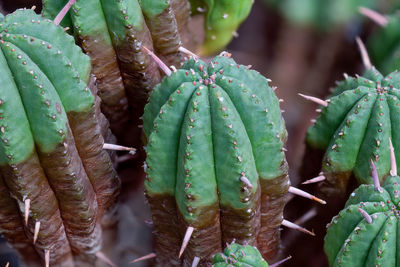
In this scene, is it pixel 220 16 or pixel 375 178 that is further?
pixel 220 16

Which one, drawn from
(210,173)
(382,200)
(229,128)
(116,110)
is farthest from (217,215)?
(116,110)

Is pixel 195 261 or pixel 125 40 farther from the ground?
pixel 125 40

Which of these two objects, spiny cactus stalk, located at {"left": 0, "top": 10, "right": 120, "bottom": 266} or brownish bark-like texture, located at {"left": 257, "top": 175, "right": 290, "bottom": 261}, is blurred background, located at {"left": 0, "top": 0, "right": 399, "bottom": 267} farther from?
spiny cactus stalk, located at {"left": 0, "top": 10, "right": 120, "bottom": 266}

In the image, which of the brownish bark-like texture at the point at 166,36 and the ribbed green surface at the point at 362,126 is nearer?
the ribbed green surface at the point at 362,126

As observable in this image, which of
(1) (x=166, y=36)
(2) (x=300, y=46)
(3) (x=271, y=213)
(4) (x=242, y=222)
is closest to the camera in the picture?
(4) (x=242, y=222)

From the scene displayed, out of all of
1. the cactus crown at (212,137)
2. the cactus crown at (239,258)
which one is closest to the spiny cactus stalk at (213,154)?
the cactus crown at (212,137)

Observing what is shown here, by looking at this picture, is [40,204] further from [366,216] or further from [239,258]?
[366,216]

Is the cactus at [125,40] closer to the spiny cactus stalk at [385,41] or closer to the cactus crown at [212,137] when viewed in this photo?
the cactus crown at [212,137]

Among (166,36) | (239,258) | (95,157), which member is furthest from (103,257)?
(166,36)
